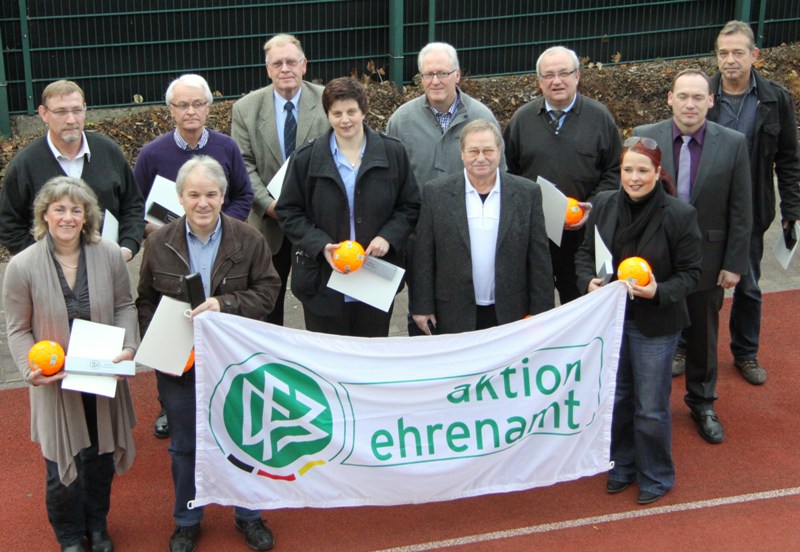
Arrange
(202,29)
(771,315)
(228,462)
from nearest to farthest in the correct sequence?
(228,462), (771,315), (202,29)

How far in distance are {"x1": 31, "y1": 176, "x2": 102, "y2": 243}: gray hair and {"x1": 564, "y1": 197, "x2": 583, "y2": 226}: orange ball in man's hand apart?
2.84 metres

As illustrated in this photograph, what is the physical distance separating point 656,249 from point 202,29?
7.63m

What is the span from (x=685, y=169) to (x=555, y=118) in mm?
914

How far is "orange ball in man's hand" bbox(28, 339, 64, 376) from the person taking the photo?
4945mm

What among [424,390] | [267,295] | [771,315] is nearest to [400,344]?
[424,390]

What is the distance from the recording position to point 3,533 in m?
5.69

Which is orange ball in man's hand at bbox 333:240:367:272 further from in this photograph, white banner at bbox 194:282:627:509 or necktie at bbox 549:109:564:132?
necktie at bbox 549:109:564:132

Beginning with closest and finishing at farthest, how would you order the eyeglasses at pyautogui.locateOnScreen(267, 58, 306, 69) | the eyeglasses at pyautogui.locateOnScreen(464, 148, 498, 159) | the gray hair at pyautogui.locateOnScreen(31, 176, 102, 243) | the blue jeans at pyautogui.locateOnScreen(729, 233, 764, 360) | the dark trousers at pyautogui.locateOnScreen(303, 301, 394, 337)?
1. the gray hair at pyautogui.locateOnScreen(31, 176, 102, 243)
2. the eyeglasses at pyautogui.locateOnScreen(464, 148, 498, 159)
3. the dark trousers at pyautogui.locateOnScreen(303, 301, 394, 337)
4. the eyeglasses at pyautogui.locateOnScreen(267, 58, 306, 69)
5. the blue jeans at pyautogui.locateOnScreen(729, 233, 764, 360)

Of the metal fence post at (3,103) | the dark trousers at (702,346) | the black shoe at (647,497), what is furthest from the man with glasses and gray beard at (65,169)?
the metal fence post at (3,103)

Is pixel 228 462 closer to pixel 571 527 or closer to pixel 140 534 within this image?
pixel 140 534

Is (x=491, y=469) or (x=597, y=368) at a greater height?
(x=597, y=368)

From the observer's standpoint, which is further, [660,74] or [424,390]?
[660,74]

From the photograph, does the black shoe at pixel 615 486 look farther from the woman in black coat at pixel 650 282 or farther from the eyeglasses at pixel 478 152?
the eyeglasses at pixel 478 152

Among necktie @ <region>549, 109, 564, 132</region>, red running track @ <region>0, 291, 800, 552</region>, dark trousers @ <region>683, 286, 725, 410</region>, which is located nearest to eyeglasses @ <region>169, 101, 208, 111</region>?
red running track @ <region>0, 291, 800, 552</region>
